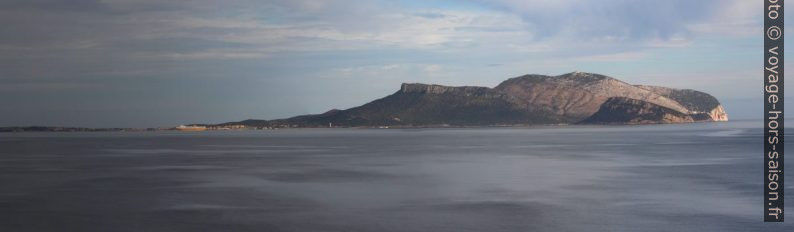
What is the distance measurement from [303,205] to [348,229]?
638 cm

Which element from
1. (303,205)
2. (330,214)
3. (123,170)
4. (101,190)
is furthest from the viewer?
(123,170)

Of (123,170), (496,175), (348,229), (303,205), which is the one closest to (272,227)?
(348,229)

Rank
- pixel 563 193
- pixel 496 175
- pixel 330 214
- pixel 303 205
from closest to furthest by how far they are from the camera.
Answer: pixel 330 214 < pixel 303 205 < pixel 563 193 < pixel 496 175

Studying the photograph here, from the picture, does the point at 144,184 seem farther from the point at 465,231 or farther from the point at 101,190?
the point at 465,231

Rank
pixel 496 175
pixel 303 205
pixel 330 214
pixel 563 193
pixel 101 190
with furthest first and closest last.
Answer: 1. pixel 496 175
2. pixel 101 190
3. pixel 563 193
4. pixel 303 205
5. pixel 330 214

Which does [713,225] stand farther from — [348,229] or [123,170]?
[123,170]

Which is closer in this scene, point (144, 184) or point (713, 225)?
point (713, 225)

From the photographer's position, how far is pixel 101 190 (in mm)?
34344

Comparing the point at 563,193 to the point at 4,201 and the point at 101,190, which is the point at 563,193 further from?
the point at 4,201

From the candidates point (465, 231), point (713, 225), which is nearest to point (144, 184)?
point (465, 231)

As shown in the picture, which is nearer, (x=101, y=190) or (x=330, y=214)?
(x=330, y=214)

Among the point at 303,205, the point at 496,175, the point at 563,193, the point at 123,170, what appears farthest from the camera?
the point at 123,170

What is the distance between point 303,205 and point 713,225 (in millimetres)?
14166

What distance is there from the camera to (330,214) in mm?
25703
